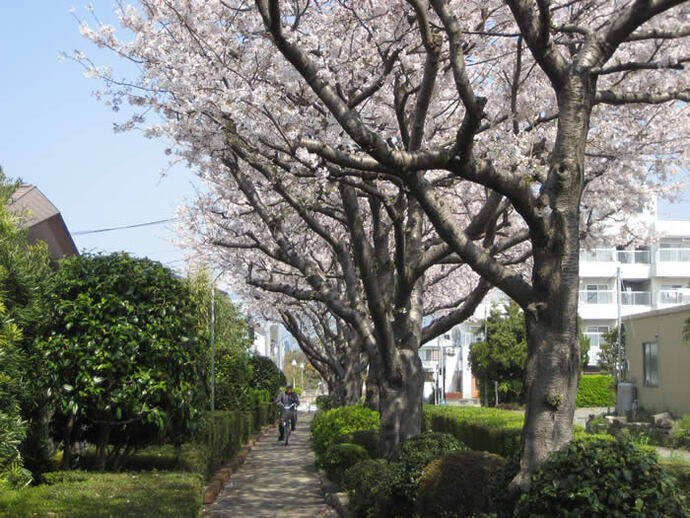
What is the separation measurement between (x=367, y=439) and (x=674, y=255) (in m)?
43.0

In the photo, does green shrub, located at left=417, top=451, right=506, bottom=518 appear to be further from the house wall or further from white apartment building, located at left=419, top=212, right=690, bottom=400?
white apartment building, located at left=419, top=212, right=690, bottom=400

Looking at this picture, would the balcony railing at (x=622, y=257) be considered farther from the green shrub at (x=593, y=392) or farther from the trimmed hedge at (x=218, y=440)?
the trimmed hedge at (x=218, y=440)

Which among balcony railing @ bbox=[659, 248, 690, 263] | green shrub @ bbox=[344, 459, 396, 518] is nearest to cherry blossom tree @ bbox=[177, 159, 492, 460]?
green shrub @ bbox=[344, 459, 396, 518]

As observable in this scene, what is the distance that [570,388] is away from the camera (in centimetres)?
701

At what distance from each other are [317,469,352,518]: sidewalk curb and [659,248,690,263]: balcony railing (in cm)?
4285

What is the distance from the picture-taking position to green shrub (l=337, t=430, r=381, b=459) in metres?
15.7

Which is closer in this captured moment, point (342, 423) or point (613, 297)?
point (342, 423)

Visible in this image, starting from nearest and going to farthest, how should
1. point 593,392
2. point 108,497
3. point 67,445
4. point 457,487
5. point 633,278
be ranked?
point 108,497
point 457,487
point 67,445
point 593,392
point 633,278

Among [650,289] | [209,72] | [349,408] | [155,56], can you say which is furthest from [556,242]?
[650,289]

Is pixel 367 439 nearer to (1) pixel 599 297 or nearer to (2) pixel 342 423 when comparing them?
(2) pixel 342 423

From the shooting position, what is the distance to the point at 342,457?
1466 cm

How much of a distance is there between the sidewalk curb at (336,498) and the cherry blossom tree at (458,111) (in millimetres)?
1719

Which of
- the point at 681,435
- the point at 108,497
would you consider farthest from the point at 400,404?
the point at 681,435

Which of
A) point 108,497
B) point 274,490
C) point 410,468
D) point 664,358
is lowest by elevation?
point 274,490
